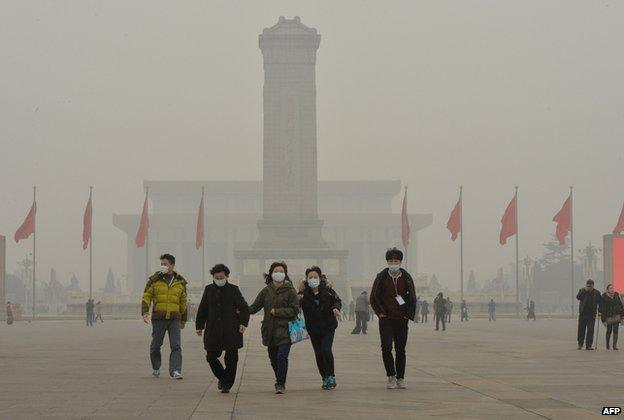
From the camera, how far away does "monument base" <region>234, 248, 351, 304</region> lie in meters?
134

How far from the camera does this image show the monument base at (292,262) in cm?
13450

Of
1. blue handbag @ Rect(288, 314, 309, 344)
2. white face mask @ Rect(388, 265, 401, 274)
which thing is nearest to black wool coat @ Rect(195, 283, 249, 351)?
blue handbag @ Rect(288, 314, 309, 344)

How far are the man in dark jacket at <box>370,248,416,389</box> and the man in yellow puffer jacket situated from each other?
391cm

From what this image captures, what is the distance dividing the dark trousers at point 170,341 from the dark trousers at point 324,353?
113 inches

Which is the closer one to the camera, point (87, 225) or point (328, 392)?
point (328, 392)

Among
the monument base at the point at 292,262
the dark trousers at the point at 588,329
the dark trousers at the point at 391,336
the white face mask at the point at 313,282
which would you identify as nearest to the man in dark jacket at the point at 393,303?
the dark trousers at the point at 391,336

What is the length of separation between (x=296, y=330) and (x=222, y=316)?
1.10 meters

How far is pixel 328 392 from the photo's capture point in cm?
1867

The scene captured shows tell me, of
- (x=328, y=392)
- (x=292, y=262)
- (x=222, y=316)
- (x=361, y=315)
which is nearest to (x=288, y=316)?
(x=222, y=316)

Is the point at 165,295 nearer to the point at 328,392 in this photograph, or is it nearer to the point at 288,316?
the point at 288,316

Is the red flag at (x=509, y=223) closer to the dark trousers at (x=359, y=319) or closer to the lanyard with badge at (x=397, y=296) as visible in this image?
the dark trousers at (x=359, y=319)

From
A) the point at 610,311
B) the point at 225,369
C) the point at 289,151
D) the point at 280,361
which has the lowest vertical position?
the point at 225,369

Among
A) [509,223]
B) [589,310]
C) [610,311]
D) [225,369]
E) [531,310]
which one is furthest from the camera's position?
[509,223]

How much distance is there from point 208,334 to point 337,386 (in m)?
2.06
